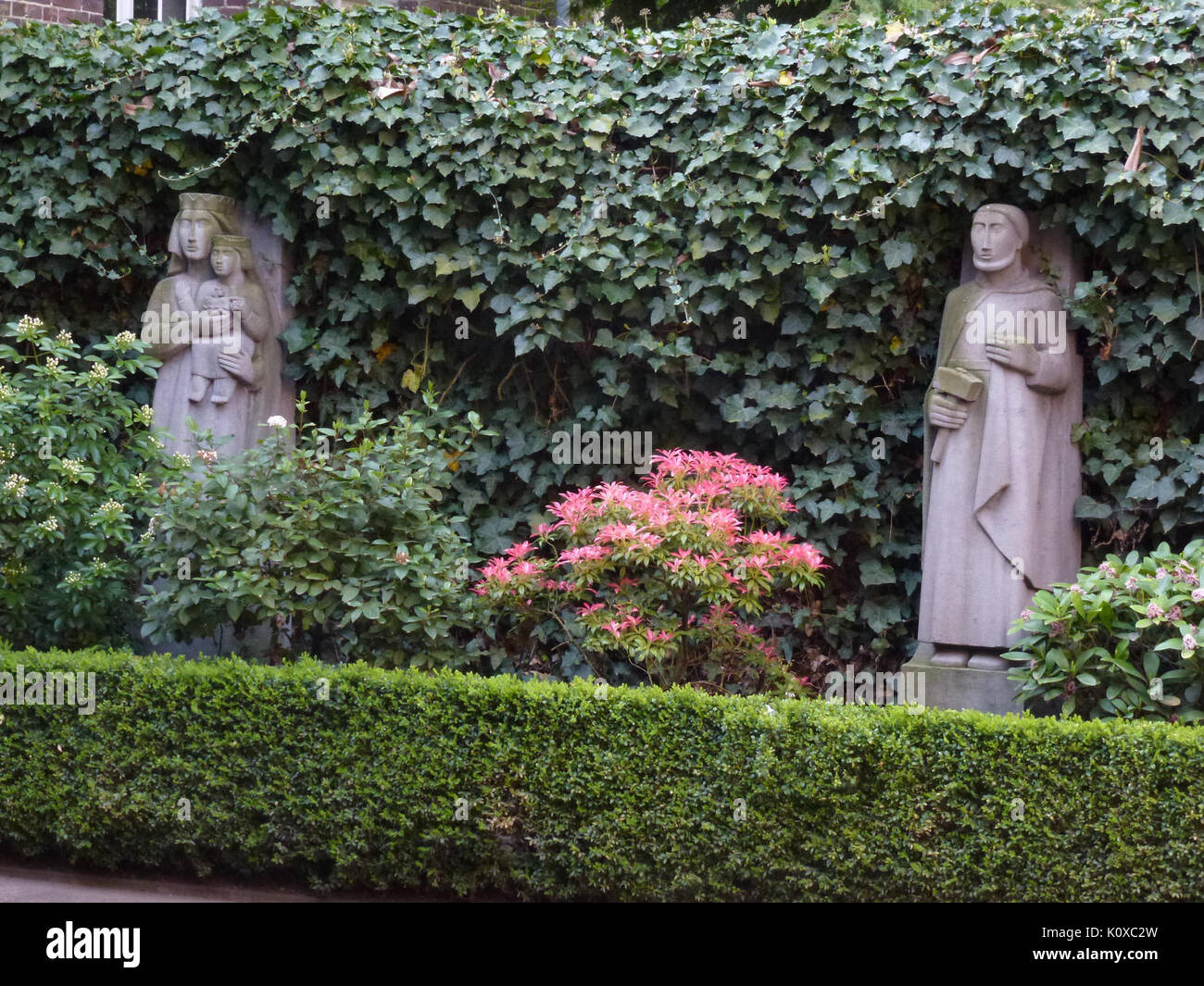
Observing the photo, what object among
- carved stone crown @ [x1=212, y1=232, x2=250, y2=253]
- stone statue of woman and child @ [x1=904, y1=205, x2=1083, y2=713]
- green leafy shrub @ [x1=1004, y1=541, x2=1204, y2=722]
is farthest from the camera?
carved stone crown @ [x1=212, y1=232, x2=250, y2=253]

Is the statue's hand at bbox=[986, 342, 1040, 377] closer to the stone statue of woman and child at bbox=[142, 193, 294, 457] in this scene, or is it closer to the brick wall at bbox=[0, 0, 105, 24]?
the stone statue of woman and child at bbox=[142, 193, 294, 457]

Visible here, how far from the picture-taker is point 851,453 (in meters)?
7.62

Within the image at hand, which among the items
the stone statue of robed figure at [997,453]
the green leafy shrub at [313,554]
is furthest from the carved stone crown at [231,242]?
the stone statue of robed figure at [997,453]

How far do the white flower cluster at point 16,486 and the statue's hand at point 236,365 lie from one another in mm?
1693

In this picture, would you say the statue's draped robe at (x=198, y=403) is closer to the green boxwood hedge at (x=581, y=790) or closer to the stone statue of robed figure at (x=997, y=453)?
the green boxwood hedge at (x=581, y=790)

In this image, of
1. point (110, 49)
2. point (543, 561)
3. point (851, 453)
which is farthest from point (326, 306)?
point (851, 453)

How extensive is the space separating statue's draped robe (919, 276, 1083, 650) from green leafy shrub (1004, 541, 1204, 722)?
2.24ft

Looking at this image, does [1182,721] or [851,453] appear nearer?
[1182,721]

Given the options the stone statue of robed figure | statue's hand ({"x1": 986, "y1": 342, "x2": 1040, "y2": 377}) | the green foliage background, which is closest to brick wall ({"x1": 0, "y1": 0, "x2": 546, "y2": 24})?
the green foliage background

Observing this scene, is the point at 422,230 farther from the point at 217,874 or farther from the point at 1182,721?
the point at 1182,721

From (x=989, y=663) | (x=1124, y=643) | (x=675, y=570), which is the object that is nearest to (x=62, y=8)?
(x=675, y=570)

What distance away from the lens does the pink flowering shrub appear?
20.2 ft

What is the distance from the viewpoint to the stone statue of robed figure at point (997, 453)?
6.72 meters

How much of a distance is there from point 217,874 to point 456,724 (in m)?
1.38
